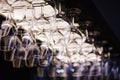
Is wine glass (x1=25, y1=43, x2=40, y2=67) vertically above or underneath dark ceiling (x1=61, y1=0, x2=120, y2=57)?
underneath

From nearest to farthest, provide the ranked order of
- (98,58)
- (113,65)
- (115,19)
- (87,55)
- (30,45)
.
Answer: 1. (115,19)
2. (30,45)
3. (87,55)
4. (98,58)
5. (113,65)

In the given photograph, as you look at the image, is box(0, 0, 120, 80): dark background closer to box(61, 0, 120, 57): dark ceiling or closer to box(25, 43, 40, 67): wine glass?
box(61, 0, 120, 57): dark ceiling

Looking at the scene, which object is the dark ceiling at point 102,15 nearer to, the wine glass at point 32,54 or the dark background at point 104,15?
the dark background at point 104,15

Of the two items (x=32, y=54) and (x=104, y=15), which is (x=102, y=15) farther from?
(x=32, y=54)

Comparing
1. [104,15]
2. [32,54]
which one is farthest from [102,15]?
[32,54]

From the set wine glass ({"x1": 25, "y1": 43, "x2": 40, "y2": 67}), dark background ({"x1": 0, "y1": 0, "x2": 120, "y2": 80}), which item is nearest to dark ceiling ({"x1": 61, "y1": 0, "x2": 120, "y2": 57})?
dark background ({"x1": 0, "y1": 0, "x2": 120, "y2": 80})

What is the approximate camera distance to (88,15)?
2.62 meters

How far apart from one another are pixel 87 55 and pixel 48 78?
2050 mm

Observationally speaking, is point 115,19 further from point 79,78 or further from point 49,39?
point 79,78

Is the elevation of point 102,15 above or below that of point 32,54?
above

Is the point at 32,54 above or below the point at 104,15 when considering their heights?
below

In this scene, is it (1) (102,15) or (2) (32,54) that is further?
(2) (32,54)

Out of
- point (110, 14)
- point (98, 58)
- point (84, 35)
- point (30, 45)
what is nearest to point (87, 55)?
point (98, 58)

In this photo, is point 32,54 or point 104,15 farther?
point 32,54
